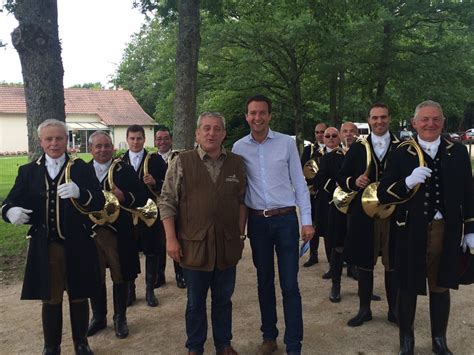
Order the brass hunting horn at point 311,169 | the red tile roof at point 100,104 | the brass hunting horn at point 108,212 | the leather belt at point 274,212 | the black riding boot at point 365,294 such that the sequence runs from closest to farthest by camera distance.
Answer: the leather belt at point 274,212 → the brass hunting horn at point 108,212 → the black riding boot at point 365,294 → the brass hunting horn at point 311,169 → the red tile roof at point 100,104

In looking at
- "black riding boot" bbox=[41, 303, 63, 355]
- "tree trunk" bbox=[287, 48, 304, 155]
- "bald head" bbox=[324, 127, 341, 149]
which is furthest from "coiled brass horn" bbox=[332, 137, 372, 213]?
"tree trunk" bbox=[287, 48, 304, 155]

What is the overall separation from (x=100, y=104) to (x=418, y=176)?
41353mm

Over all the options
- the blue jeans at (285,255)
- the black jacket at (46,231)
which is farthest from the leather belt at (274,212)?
the black jacket at (46,231)

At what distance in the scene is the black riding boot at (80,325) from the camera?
12.8ft

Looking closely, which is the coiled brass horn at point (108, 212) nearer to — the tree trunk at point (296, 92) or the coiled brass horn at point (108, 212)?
the coiled brass horn at point (108, 212)

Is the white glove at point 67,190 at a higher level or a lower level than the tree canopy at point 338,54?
lower

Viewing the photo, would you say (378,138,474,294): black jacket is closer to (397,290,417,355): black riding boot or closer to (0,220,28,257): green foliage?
(397,290,417,355): black riding boot

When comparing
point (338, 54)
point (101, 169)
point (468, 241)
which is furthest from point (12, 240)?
point (338, 54)

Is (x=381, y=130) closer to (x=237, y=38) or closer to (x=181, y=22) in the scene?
(x=181, y=22)

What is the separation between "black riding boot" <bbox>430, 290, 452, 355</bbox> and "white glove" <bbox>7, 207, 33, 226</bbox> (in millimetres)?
3309

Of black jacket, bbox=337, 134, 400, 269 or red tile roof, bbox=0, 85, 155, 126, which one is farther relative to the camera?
red tile roof, bbox=0, 85, 155, 126

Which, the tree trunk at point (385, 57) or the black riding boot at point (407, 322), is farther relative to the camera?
the tree trunk at point (385, 57)

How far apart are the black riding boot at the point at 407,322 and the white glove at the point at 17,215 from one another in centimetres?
303

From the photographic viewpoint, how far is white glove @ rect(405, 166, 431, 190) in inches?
141
